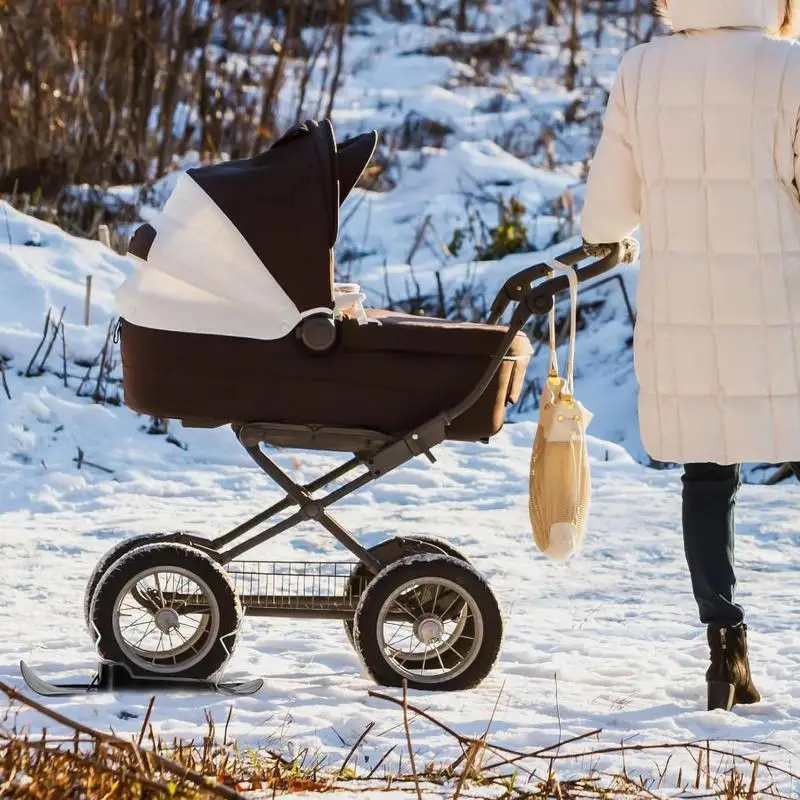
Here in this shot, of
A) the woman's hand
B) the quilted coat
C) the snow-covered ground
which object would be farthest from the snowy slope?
the woman's hand

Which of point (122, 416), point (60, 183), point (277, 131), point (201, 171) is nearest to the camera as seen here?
point (201, 171)

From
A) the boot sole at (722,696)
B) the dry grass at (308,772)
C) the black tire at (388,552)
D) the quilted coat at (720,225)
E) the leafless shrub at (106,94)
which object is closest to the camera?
the dry grass at (308,772)

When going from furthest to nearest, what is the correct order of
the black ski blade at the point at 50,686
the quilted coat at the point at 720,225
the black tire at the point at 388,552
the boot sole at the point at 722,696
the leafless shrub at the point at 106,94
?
the leafless shrub at the point at 106,94
the black tire at the point at 388,552
the boot sole at the point at 722,696
the black ski blade at the point at 50,686
the quilted coat at the point at 720,225

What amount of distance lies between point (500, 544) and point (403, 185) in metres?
6.49

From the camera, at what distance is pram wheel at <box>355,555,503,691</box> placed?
366 centimetres

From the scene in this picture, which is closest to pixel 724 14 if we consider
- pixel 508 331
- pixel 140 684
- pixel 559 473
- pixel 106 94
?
pixel 508 331

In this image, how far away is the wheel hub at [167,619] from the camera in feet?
12.0

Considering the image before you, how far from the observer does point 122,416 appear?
6570mm

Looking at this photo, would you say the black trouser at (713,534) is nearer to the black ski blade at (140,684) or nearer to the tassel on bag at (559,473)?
the tassel on bag at (559,473)

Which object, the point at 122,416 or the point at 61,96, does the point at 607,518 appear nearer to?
the point at 122,416

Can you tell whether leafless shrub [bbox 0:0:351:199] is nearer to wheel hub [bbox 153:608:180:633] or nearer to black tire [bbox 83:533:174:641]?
black tire [bbox 83:533:174:641]

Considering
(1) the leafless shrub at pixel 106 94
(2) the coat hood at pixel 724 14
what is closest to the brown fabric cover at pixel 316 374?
(2) the coat hood at pixel 724 14

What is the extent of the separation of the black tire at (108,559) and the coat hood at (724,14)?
170 cm

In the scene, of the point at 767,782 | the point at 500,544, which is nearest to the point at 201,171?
the point at 767,782
